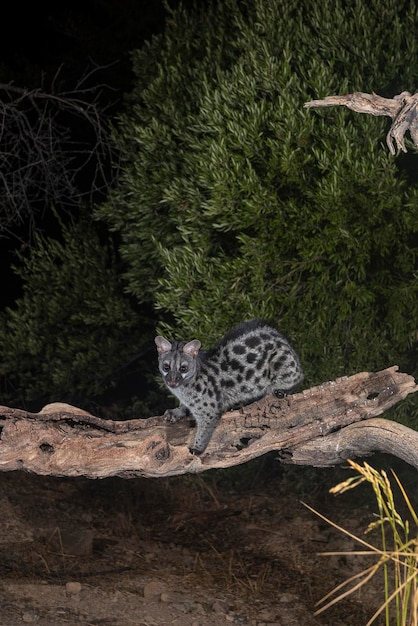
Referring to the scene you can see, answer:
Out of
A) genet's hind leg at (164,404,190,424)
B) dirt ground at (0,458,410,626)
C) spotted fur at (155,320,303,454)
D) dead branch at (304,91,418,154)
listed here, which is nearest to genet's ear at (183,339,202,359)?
spotted fur at (155,320,303,454)

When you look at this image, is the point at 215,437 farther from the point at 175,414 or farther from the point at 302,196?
the point at 302,196

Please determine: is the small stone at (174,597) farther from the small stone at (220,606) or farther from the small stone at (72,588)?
the small stone at (72,588)

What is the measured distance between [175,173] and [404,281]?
102 inches

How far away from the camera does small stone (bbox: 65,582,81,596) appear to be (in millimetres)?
8789

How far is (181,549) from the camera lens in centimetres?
997

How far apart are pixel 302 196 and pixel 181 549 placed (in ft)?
13.7

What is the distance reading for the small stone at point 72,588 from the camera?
879 cm

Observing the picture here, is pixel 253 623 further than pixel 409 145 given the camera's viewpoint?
Yes

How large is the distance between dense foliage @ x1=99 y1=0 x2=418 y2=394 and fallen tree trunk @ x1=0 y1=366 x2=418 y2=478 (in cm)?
198

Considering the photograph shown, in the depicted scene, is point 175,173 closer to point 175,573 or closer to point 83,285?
point 83,285

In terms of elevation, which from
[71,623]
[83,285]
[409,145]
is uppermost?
[409,145]

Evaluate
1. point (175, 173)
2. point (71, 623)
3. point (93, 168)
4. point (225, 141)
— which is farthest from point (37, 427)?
point (93, 168)

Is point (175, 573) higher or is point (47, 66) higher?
point (47, 66)

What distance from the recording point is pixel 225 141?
8.13 metres
